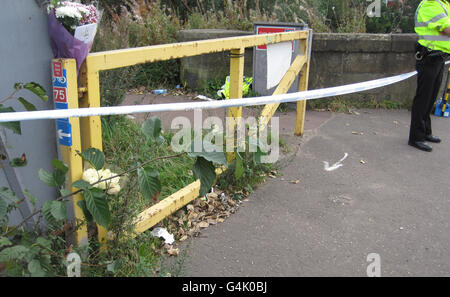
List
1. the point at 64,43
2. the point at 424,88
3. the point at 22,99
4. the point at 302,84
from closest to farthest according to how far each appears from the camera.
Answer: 1. the point at 22,99
2. the point at 64,43
3. the point at 424,88
4. the point at 302,84

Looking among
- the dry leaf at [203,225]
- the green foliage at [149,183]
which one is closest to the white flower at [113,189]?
the green foliage at [149,183]

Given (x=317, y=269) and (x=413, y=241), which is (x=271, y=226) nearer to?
(x=317, y=269)

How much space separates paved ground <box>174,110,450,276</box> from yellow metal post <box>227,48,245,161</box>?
2.19 ft

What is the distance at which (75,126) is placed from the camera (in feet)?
8.08

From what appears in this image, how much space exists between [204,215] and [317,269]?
1058 millimetres

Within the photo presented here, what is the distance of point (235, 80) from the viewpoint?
391 centimetres

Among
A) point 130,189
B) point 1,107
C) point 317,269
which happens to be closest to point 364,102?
point 317,269

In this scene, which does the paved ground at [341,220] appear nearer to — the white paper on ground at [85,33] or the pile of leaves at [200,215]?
the pile of leaves at [200,215]

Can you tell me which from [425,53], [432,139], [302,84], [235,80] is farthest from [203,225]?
[432,139]

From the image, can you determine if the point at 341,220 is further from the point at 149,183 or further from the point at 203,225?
the point at 149,183

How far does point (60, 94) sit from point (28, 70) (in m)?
0.20

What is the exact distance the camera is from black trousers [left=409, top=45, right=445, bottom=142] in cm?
511

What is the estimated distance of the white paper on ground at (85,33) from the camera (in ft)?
7.55

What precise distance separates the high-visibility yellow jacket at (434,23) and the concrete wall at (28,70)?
13.6ft
